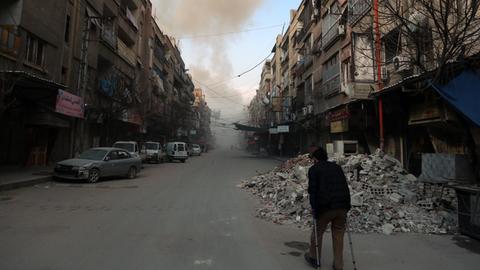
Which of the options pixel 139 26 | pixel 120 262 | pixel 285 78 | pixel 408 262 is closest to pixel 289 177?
pixel 408 262

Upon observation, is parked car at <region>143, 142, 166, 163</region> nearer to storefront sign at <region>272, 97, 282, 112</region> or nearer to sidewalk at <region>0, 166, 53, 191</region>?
sidewalk at <region>0, 166, 53, 191</region>

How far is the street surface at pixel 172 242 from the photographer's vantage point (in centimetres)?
562

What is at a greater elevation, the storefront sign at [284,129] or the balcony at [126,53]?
the balcony at [126,53]

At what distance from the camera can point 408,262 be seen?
19.4 feet

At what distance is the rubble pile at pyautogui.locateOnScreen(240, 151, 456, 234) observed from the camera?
27.4 feet

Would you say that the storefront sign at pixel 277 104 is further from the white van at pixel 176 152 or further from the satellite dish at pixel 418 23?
the satellite dish at pixel 418 23

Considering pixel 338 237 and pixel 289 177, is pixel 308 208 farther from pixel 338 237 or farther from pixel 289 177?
pixel 289 177

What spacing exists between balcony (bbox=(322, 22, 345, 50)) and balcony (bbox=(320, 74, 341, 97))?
2629 mm

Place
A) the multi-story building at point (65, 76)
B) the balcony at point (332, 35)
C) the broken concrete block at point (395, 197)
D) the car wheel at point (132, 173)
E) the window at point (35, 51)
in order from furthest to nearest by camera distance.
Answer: the balcony at point (332, 35) → the window at point (35, 51) → the car wheel at point (132, 173) → the multi-story building at point (65, 76) → the broken concrete block at point (395, 197)

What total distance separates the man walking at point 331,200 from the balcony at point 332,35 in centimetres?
2044

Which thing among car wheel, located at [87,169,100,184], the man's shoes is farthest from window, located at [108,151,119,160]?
the man's shoes

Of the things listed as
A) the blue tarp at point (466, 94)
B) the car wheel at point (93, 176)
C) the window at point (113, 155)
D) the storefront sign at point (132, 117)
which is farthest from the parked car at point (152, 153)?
the blue tarp at point (466, 94)

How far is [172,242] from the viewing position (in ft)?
22.2

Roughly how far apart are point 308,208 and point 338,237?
156 inches
